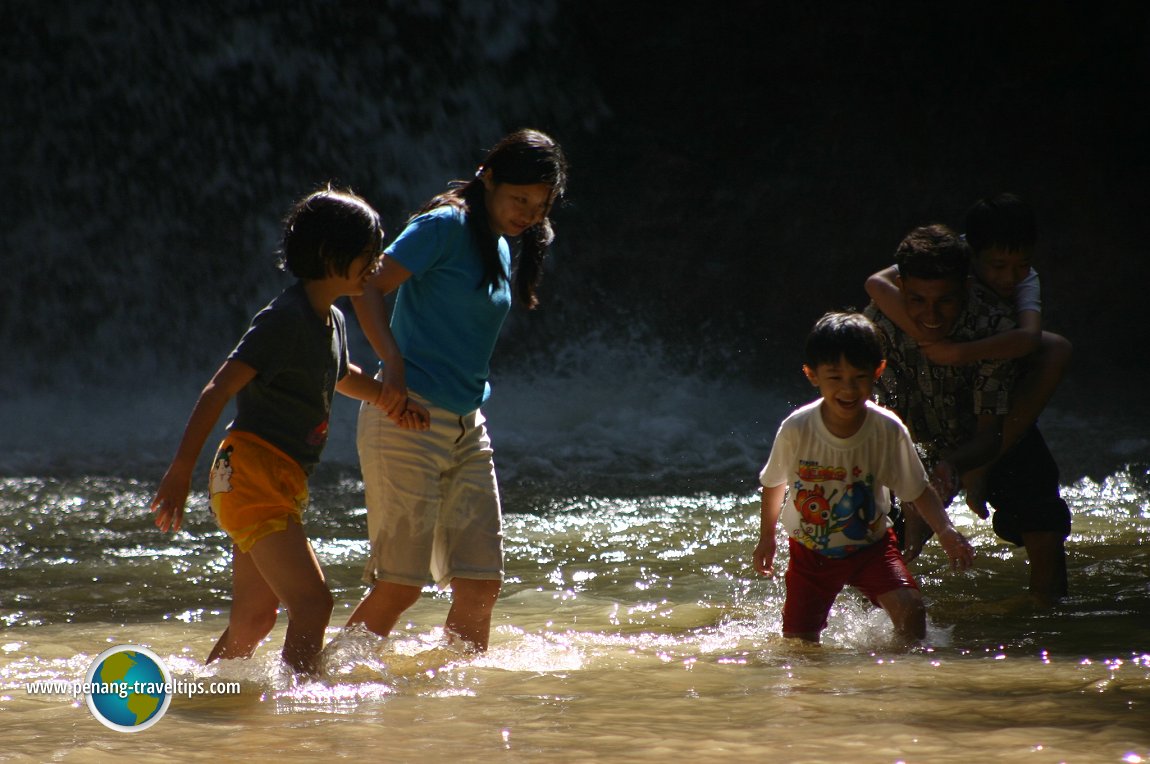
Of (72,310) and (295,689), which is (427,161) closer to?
(72,310)

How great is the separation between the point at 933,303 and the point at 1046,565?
94 cm

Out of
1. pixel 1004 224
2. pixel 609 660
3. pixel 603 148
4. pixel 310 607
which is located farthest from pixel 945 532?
pixel 603 148

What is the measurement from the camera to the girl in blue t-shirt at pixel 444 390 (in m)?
3.14

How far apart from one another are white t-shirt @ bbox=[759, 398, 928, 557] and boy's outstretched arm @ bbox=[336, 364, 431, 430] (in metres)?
0.98

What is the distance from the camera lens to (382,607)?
3.16m

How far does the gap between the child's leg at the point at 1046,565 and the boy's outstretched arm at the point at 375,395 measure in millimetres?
2007

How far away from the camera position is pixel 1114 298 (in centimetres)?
1028

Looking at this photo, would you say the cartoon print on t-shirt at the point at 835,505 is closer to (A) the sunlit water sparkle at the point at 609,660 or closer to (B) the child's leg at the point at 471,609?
(A) the sunlit water sparkle at the point at 609,660

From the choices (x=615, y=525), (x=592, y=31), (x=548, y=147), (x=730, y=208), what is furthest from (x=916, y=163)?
(x=548, y=147)

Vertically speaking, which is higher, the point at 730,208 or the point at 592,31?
the point at 592,31

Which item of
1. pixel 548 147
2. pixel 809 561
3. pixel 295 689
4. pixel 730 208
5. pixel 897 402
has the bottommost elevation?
pixel 295 689

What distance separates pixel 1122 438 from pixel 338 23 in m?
6.78

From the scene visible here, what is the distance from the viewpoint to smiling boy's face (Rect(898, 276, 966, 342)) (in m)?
3.66

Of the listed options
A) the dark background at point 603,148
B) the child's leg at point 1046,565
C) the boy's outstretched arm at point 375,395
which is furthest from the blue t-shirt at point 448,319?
the dark background at point 603,148
